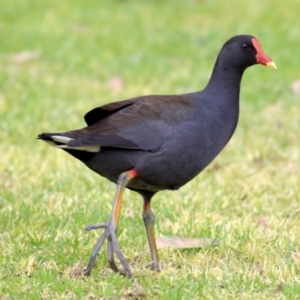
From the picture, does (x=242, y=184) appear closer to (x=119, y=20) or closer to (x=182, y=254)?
(x=182, y=254)

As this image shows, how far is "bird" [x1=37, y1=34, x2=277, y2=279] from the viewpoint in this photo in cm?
381

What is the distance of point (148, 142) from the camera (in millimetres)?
3832

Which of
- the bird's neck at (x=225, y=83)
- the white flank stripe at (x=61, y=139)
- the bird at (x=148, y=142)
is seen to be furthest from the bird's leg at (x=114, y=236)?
the bird's neck at (x=225, y=83)

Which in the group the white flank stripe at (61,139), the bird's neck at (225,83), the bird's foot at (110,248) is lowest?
the bird's foot at (110,248)

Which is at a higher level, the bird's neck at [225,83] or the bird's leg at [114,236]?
the bird's neck at [225,83]

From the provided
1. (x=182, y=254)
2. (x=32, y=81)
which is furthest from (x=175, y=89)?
(x=182, y=254)

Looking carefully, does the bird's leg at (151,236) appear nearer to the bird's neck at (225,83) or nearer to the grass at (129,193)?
the grass at (129,193)

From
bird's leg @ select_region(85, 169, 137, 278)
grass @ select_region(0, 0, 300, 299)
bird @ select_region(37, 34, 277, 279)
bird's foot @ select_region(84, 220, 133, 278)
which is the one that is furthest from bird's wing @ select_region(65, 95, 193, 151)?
grass @ select_region(0, 0, 300, 299)

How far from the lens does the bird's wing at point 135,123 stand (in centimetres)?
383

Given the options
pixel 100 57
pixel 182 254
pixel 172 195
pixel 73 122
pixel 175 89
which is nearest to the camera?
pixel 182 254

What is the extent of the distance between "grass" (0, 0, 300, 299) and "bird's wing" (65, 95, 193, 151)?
66cm

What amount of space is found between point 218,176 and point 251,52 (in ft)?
6.64

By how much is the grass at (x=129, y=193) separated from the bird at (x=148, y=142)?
32 cm

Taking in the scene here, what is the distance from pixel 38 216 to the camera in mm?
4871
